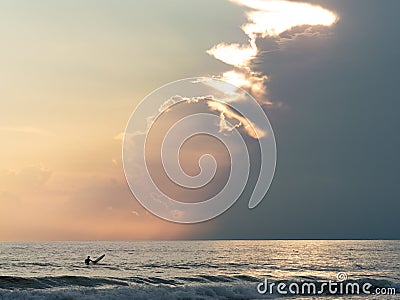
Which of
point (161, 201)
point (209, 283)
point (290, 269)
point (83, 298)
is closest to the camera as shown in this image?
point (161, 201)

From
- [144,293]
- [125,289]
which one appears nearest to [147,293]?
[144,293]

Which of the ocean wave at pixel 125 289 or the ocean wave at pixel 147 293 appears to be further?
the ocean wave at pixel 125 289

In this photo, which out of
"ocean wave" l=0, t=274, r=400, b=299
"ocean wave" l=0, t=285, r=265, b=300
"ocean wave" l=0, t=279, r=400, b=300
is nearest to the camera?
"ocean wave" l=0, t=285, r=265, b=300

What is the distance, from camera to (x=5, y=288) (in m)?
39.6

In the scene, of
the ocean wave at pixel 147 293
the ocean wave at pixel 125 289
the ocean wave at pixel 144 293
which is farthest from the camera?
the ocean wave at pixel 125 289

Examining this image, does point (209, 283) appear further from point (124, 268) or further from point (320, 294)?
point (124, 268)

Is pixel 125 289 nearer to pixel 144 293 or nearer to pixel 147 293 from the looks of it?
pixel 144 293

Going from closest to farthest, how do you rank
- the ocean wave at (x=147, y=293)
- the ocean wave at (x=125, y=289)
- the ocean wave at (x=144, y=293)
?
the ocean wave at (x=144, y=293)
the ocean wave at (x=147, y=293)
the ocean wave at (x=125, y=289)

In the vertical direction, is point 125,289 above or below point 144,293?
above

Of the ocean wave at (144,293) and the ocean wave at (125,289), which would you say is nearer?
the ocean wave at (144,293)

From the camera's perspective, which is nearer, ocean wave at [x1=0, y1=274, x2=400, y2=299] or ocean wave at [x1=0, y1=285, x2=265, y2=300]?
ocean wave at [x1=0, y1=285, x2=265, y2=300]

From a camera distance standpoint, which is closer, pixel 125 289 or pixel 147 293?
pixel 147 293

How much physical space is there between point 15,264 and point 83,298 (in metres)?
39.8

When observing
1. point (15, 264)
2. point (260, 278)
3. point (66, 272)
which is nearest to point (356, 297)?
point (260, 278)
